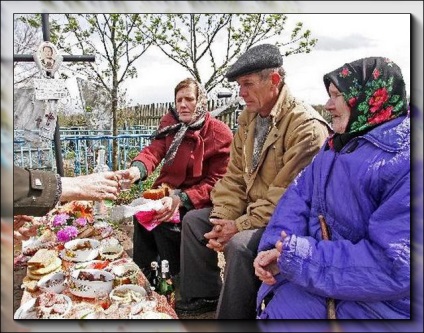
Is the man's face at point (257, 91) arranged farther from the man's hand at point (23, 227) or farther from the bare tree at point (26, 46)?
the man's hand at point (23, 227)

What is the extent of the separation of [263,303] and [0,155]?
1.35 meters

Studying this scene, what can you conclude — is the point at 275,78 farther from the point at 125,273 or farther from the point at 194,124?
the point at 125,273

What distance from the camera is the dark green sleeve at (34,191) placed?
6.39ft

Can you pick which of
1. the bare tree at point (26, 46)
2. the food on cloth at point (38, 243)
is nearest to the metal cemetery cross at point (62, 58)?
the bare tree at point (26, 46)

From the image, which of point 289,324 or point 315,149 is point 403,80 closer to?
point 315,149

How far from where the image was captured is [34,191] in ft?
6.55

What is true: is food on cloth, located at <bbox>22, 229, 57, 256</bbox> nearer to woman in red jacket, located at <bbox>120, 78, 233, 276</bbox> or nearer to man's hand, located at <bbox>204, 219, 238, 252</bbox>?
woman in red jacket, located at <bbox>120, 78, 233, 276</bbox>

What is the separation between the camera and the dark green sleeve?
6.39 ft

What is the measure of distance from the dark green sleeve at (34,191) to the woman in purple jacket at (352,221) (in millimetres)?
1019

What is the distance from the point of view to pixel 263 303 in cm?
211

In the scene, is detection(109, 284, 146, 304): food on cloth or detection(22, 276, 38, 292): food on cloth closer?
detection(109, 284, 146, 304): food on cloth

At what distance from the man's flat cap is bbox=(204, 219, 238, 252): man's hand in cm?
90

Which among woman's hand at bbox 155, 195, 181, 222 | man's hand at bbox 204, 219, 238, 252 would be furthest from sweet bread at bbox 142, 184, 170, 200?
man's hand at bbox 204, 219, 238, 252

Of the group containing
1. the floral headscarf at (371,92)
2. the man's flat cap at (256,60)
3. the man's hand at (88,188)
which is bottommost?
the man's hand at (88,188)
